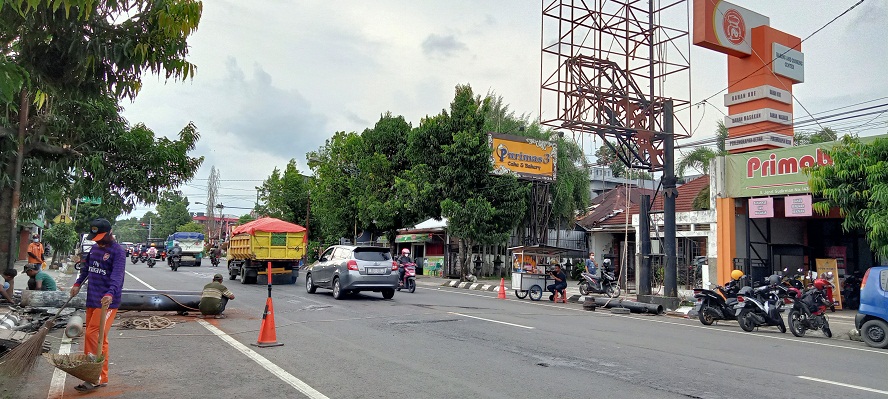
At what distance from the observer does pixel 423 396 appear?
251 inches

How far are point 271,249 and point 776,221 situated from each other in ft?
61.6

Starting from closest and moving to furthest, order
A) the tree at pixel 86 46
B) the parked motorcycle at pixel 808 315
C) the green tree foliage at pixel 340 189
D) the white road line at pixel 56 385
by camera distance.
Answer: the tree at pixel 86 46 → the white road line at pixel 56 385 → the parked motorcycle at pixel 808 315 → the green tree foliage at pixel 340 189

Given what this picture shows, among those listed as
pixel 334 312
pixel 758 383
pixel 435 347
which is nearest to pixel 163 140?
pixel 334 312

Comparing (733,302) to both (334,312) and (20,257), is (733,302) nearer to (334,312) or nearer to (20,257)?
(334,312)

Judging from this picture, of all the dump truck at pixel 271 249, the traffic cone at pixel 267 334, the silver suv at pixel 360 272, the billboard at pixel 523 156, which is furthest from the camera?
the billboard at pixel 523 156

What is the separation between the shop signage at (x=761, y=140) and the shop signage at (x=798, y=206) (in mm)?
3101

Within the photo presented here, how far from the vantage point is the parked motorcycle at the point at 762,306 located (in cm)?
1345

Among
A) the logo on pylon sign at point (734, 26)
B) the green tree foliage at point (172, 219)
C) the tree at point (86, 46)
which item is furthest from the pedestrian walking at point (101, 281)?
the green tree foliage at point (172, 219)

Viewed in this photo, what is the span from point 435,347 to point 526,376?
92.1 inches

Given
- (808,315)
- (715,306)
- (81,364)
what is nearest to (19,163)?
(81,364)

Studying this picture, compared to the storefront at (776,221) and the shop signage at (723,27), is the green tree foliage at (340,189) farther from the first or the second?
the storefront at (776,221)

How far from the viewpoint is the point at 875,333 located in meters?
11.5

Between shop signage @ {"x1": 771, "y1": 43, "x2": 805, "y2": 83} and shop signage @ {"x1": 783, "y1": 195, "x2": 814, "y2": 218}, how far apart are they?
19.2 ft

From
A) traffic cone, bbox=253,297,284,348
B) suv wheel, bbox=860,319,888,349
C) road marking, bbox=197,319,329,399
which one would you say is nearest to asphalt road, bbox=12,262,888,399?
road marking, bbox=197,319,329,399
